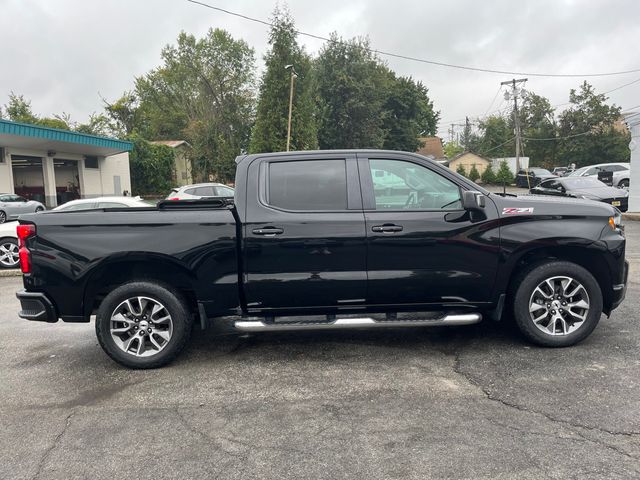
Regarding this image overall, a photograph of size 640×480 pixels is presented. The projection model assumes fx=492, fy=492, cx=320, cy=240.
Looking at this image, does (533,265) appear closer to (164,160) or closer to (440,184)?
(440,184)

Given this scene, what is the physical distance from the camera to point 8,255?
9633 millimetres

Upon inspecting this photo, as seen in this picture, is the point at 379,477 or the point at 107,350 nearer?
the point at 379,477

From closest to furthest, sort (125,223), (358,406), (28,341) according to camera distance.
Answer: (358,406) → (125,223) → (28,341)

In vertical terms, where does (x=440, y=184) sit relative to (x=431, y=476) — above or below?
above

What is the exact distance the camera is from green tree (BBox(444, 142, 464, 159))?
327 ft

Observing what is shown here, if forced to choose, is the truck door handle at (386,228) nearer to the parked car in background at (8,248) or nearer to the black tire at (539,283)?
the black tire at (539,283)

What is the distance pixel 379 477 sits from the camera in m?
2.72

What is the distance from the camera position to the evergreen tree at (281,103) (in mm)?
32500

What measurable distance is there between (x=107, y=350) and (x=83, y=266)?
2.54 feet

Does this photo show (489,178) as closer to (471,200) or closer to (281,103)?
(281,103)

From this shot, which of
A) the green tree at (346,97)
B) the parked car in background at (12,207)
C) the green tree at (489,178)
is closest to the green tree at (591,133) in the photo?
the green tree at (489,178)

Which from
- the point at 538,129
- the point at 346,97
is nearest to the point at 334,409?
the point at 346,97

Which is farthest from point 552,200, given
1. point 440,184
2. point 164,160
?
point 164,160

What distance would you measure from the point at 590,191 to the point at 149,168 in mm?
31668
